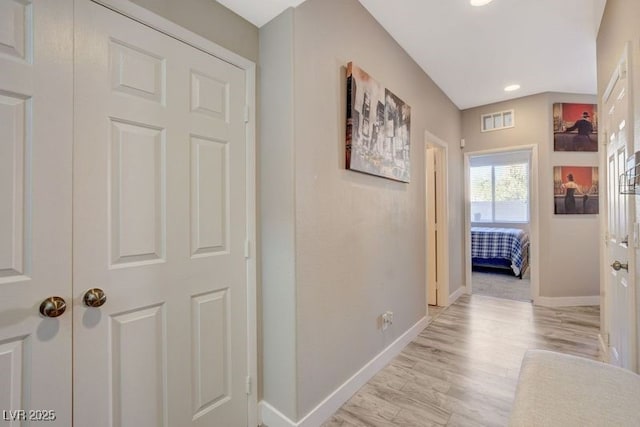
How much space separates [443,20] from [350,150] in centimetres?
142

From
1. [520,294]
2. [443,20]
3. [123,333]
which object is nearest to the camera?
[123,333]

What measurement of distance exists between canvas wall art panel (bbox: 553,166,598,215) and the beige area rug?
133 cm

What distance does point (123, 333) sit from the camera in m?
1.18

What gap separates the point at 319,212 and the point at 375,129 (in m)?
→ 0.85

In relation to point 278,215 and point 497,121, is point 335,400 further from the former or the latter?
point 497,121

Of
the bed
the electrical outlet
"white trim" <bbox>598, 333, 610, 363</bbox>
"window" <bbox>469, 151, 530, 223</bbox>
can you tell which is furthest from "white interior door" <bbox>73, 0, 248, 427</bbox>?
"window" <bbox>469, 151, 530, 223</bbox>

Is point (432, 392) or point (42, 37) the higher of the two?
point (42, 37)

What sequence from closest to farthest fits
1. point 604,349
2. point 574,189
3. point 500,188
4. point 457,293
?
1. point 604,349
2. point 574,189
3. point 457,293
4. point 500,188

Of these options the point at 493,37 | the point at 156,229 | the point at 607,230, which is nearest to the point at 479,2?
the point at 493,37

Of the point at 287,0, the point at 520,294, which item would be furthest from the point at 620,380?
the point at 520,294

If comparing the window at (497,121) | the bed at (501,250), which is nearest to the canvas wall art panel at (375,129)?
the window at (497,121)

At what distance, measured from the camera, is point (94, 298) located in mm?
1079

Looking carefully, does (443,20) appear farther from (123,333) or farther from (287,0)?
(123,333)

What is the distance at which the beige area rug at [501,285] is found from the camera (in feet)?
13.9
